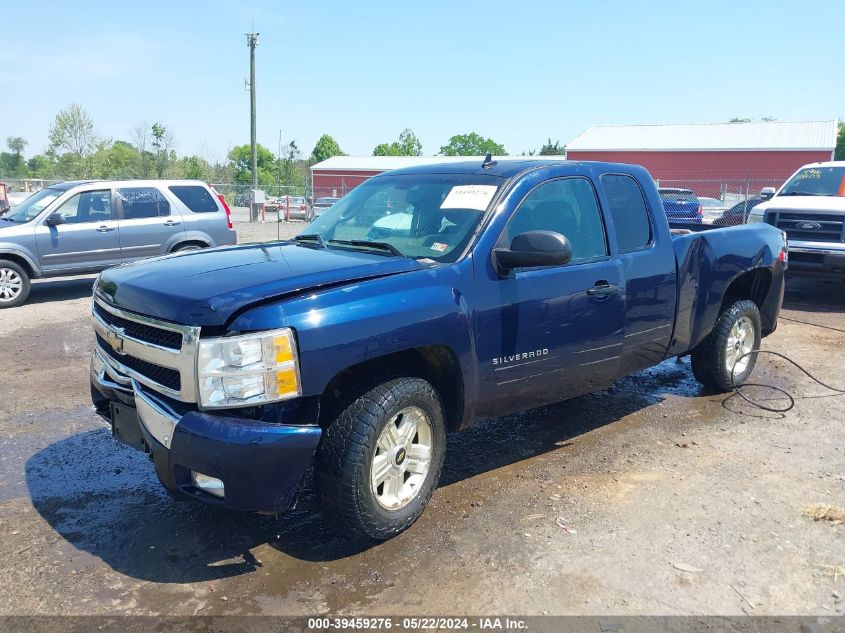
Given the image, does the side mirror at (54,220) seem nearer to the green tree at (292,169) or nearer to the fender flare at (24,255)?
the fender flare at (24,255)

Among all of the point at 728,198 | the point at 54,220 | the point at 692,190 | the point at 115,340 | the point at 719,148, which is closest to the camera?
the point at 115,340

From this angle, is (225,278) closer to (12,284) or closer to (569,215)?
(569,215)

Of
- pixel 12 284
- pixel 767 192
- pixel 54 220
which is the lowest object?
pixel 12 284

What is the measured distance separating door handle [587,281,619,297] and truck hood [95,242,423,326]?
1260mm

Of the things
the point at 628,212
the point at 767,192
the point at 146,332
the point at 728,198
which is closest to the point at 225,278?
the point at 146,332

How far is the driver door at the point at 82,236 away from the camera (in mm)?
10328

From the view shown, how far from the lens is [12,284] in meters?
10.1

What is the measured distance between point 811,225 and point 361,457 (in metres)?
9.93

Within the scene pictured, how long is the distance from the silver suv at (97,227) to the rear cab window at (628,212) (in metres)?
8.34

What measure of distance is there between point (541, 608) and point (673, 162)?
4543cm

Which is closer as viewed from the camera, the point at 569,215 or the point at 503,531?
the point at 503,531

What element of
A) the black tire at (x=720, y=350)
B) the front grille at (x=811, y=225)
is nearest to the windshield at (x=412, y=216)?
the black tire at (x=720, y=350)

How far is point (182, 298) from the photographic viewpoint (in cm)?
309

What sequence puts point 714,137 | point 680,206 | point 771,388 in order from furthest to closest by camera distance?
1. point 714,137
2. point 680,206
3. point 771,388
